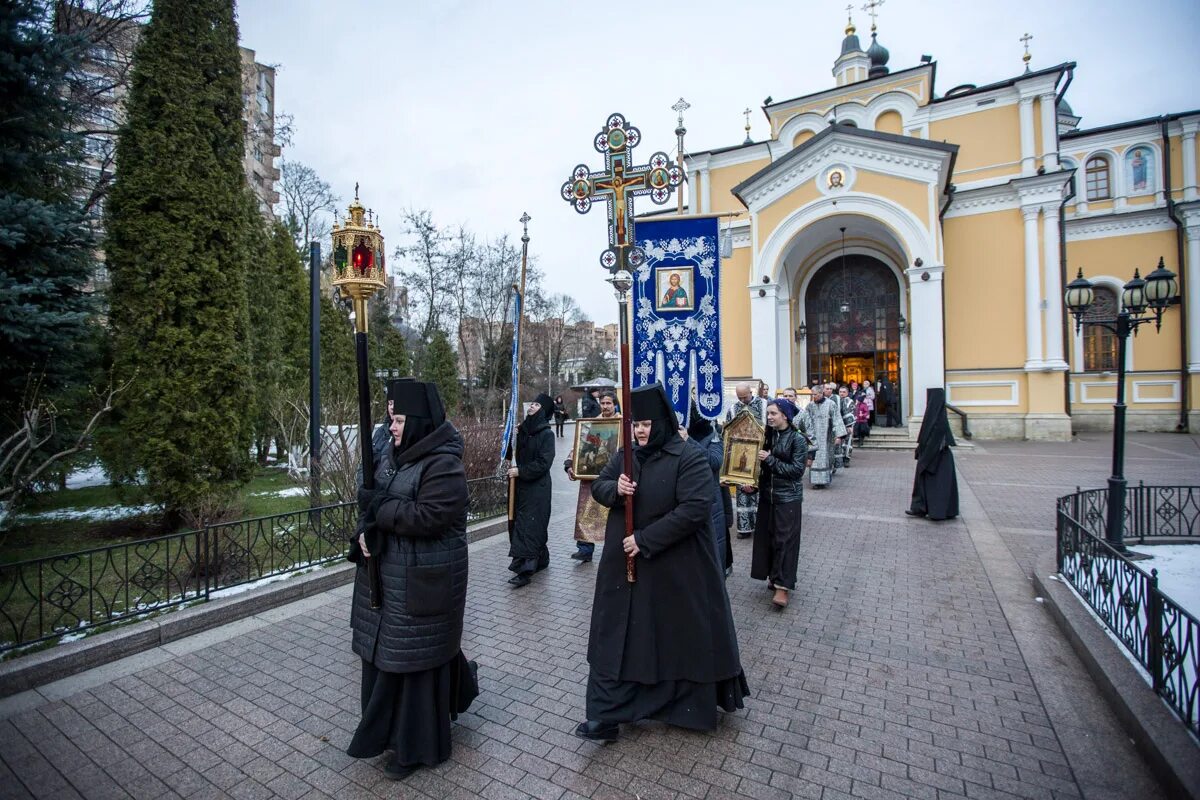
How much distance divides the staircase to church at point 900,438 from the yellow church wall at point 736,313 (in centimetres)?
525

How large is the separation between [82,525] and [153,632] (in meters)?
5.07

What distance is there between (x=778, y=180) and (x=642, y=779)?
68.2 feet

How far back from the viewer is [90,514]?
30.0 ft

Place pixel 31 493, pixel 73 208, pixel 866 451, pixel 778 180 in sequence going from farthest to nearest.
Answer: pixel 778 180 → pixel 866 451 → pixel 31 493 → pixel 73 208

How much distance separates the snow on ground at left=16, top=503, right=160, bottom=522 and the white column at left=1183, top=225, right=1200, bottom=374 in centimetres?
3046

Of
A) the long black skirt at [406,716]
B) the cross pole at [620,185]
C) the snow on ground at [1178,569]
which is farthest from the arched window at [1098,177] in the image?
the long black skirt at [406,716]

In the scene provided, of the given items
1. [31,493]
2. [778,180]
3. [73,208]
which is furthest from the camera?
[778,180]

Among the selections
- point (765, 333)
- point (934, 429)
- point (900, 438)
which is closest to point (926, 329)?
point (900, 438)

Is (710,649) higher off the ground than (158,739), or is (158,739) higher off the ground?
(710,649)

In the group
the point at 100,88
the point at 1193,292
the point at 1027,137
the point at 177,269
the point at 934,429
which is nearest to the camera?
the point at 177,269

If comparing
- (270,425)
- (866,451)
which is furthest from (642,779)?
(866,451)

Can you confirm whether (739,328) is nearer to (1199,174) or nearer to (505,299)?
(505,299)

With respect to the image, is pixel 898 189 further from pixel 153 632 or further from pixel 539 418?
pixel 153 632

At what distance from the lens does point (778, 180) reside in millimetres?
20594
